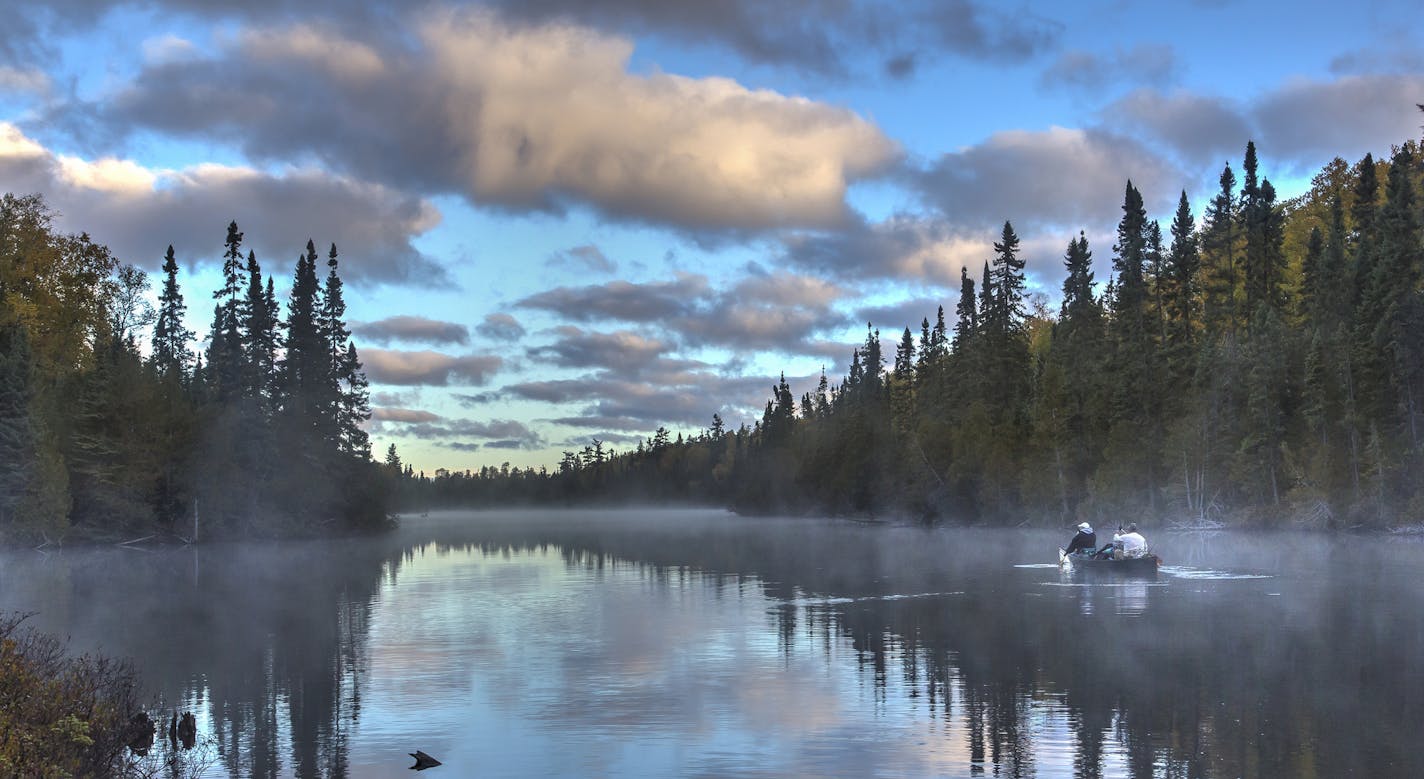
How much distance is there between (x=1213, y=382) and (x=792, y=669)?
7641 cm

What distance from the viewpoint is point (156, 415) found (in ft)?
320

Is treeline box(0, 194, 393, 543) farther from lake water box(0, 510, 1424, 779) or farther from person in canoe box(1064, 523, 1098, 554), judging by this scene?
person in canoe box(1064, 523, 1098, 554)

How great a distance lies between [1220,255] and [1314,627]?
9081cm

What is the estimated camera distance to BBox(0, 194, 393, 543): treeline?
8388 cm

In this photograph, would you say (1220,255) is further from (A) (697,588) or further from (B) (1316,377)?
(A) (697,588)

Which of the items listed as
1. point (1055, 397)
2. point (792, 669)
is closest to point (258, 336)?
point (1055, 397)

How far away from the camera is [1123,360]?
107 metres

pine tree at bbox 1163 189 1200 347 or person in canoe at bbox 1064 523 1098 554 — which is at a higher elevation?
pine tree at bbox 1163 189 1200 347

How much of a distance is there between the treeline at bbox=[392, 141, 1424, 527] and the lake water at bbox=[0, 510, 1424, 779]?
25125 mm

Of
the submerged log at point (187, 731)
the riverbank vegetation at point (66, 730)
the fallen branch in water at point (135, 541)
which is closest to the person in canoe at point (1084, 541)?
the submerged log at point (187, 731)

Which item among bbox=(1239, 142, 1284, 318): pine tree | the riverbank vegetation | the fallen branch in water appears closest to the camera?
the riverbank vegetation

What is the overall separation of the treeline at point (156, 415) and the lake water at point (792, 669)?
2379 cm

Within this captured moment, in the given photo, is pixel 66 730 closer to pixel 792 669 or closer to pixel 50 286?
pixel 792 669

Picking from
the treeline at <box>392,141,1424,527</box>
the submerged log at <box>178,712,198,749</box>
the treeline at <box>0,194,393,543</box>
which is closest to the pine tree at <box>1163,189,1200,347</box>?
the treeline at <box>392,141,1424,527</box>
